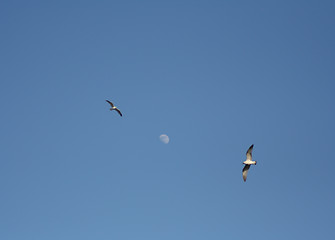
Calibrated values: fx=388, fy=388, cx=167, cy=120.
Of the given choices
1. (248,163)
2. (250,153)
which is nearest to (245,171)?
(248,163)

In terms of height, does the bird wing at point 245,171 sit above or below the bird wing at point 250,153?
below

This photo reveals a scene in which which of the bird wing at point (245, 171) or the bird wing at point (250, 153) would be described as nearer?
the bird wing at point (250, 153)

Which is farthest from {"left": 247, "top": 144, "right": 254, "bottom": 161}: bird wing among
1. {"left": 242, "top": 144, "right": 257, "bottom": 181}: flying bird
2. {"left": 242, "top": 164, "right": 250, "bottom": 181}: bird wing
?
{"left": 242, "top": 164, "right": 250, "bottom": 181}: bird wing

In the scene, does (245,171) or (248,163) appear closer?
(248,163)

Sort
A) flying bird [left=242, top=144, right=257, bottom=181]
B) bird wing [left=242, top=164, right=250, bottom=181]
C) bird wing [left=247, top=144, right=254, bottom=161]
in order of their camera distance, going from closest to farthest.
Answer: bird wing [left=247, top=144, right=254, bottom=161], flying bird [left=242, top=144, right=257, bottom=181], bird wing [left=242, top=164, right=250, bottom=181]

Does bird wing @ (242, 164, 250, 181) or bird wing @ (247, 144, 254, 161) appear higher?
bird wing @ (247, 144, 254, 161)

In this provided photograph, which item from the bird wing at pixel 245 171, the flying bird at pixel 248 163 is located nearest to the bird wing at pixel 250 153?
the flying bird at pixel 248 163

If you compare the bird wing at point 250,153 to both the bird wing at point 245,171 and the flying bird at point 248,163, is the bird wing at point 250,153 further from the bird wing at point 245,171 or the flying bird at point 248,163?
the bird wing at point 245,171

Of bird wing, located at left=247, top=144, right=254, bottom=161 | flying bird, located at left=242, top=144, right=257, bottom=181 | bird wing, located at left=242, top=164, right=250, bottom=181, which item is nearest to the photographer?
bird wing, located at left=247, top=144, right=254, bottom=161

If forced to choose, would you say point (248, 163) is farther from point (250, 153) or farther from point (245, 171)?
point (245, 171)

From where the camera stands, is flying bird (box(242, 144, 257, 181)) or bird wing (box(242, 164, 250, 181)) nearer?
flying bird (box(242, 144, 257, 181))

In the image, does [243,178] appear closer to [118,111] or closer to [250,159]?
[250,159]

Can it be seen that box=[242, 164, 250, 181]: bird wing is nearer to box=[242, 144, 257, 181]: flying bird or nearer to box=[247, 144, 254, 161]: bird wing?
box=[242, 144, 257, 181]: flying bird

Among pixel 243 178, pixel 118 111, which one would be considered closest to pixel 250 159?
pixel 243 178
